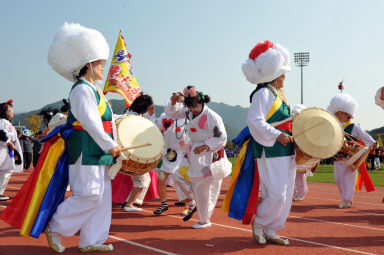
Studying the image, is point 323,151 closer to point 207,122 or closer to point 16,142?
point 207,122

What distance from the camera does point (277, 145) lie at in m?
4.43

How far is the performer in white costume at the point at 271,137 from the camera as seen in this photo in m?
4.38

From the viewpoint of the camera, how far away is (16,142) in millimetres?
9266

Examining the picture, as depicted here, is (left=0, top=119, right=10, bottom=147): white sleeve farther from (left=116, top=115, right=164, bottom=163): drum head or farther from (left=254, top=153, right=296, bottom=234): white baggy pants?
(left=254, top=153, right=296, bottom=234): white baggy pants

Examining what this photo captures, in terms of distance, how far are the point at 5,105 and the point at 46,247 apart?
5428 millimetres

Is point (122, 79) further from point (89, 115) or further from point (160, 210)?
point (89, 115)

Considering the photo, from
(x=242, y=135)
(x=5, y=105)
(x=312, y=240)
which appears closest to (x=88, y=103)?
(x=242, y=135)

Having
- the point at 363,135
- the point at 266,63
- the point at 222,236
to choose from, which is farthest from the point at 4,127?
the point at 363,135

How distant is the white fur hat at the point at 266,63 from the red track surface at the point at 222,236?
201 cm

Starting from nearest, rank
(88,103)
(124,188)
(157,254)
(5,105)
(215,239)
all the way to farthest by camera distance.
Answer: (88,103) < (157,254) < (215,239) < (124,188) < (5,105)

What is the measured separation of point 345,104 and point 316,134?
12.5ft

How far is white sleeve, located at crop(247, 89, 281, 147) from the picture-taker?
4332mm

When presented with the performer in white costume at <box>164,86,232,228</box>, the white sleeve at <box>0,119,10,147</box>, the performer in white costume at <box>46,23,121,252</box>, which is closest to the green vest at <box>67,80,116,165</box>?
the performer in white costume at <box>46,23,121,252</box>

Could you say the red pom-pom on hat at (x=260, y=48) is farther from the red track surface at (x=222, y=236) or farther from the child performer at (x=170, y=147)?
the child performer at (x=170, y=147)
